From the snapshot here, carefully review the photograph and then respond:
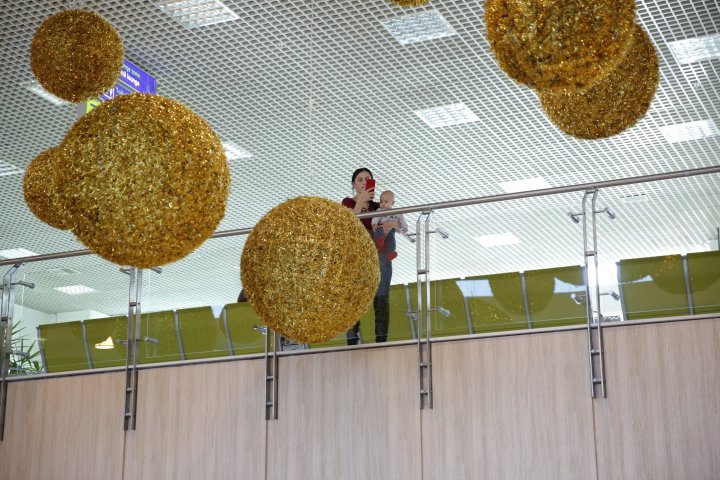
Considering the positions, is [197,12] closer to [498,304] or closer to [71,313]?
[71,313]

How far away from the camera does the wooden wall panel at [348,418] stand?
675cm

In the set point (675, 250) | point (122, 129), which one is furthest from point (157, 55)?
point (122, 129)

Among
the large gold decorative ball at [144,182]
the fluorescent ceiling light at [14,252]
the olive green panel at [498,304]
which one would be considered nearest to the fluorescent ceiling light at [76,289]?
the olive green panel at [498,304]

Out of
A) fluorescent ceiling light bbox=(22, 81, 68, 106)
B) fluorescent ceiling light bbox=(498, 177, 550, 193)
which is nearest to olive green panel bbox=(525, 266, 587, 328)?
fluorescent ceiling light bbox=(22, 81, 68, 106)

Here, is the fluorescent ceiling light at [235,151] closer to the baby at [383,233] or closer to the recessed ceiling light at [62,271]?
the recessed ceiling light at [62,271]

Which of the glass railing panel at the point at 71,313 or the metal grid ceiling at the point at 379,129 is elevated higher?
the metal grid ceiling at the point at 379,129

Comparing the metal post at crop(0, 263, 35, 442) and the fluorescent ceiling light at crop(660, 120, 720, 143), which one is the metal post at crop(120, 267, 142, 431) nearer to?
the metal post at crop(0, 263, 35, 442)

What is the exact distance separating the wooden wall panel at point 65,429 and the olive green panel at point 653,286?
389 centimetres

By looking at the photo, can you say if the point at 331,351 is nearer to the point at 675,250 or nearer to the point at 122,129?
the point at 675,250

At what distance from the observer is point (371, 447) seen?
22.4ft

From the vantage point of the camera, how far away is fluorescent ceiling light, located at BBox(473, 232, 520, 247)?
6.74 metres

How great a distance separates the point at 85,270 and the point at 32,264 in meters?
0.46

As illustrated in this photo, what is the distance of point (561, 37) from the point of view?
258 cm

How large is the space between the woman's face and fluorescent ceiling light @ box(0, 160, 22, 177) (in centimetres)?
530
